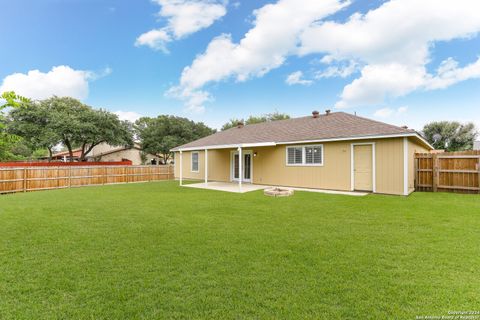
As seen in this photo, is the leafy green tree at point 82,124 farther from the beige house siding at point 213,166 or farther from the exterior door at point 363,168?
the exterior door at point 363,168

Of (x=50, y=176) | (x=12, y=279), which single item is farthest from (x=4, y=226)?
(x=50, y=176)

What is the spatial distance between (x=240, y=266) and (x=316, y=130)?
→ 9.99 meters

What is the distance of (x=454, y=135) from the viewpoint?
87.9ft

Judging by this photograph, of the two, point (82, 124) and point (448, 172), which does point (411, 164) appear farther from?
point (82, 124)

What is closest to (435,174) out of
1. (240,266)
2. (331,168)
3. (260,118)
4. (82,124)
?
(331,168)

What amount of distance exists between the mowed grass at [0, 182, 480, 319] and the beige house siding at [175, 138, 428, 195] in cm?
333

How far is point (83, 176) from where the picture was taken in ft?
46.0

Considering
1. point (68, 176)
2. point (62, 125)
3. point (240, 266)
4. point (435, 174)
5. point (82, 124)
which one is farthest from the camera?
point (82, 124)

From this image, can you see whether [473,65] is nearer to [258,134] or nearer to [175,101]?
[258,134]

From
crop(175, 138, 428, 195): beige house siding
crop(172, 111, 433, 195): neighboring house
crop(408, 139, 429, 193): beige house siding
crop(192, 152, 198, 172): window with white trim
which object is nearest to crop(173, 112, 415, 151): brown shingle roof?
crop(172, 111, 433, 195): neighboring house

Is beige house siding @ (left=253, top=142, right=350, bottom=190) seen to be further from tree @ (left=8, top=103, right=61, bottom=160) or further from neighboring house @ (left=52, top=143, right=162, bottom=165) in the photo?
neighboring house @ (left=52, top=143, right=162, bottom=165)

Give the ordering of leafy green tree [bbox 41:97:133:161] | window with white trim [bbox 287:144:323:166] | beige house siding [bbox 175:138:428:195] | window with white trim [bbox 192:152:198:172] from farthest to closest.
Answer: leafy green tree [bbox 41:97:133:161]
window with white trim [bbox 192:152:198:172]
window with white trim [bbox 287:144:323:166]
beige house siding [bbox 175:138:428:195]

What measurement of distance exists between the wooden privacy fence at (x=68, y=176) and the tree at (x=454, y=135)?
3031cm

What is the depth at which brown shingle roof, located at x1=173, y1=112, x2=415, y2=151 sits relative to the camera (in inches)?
387
